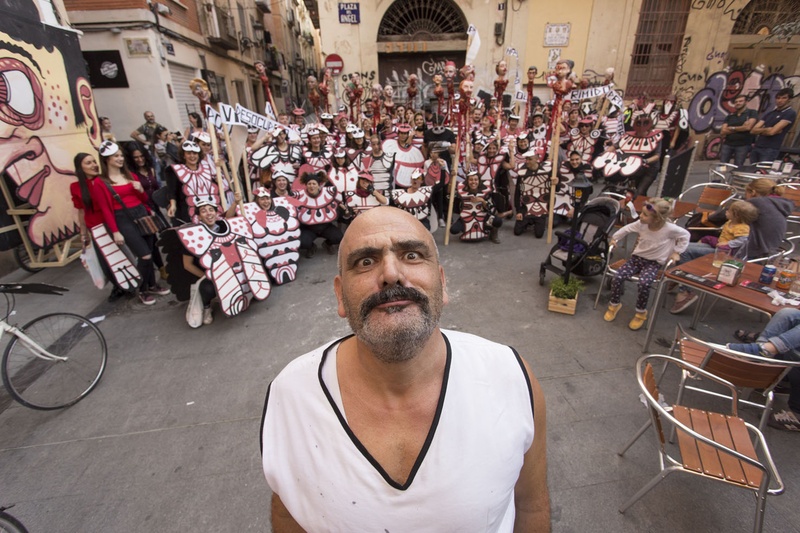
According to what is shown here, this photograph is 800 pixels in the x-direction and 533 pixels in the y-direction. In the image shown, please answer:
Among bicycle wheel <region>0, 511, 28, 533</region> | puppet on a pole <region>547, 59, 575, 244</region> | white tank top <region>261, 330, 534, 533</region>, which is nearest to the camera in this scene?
white tank top <region>261, 330, 534, 533</region>

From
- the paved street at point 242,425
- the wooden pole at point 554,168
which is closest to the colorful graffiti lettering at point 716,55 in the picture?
the wooden pole at point 554,168

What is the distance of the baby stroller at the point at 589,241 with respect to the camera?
4.93 metres

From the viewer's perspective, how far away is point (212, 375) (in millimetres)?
3658

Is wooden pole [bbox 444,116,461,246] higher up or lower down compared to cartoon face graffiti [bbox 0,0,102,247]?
lower down

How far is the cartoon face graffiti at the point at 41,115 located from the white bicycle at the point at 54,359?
3.02 metres

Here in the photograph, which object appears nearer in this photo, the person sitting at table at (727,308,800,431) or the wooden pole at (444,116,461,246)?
the person sitting at table at (727,308,800,431)

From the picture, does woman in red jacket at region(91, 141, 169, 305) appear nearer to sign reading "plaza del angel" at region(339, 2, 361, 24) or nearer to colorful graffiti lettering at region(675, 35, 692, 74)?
sign reading "plaza del angel" at region(339, 2, 361, 24)

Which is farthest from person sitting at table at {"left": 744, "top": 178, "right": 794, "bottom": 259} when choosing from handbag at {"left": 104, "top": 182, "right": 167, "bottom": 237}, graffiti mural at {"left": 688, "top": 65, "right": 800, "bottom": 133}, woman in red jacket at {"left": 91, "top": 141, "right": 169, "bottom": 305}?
woman in red jacket at {"left": 91, "top": 141, "right": 169, "bottom": 305}

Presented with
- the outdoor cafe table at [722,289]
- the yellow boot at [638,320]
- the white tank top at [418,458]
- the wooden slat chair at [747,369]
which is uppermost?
the white tank top at [418,458]

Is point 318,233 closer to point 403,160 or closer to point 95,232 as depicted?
point 403,160

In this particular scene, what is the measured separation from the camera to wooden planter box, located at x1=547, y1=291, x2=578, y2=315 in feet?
14.5

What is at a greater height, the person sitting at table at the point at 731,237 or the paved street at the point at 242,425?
the person sitting at table at the point at 731,237

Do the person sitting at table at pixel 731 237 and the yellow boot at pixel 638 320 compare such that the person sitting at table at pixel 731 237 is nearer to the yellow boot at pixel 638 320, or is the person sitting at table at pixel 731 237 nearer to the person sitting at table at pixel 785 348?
the yellow boot at pixel 638 320

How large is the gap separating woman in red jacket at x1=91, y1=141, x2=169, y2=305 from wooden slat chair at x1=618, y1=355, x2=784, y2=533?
17.8 feet
